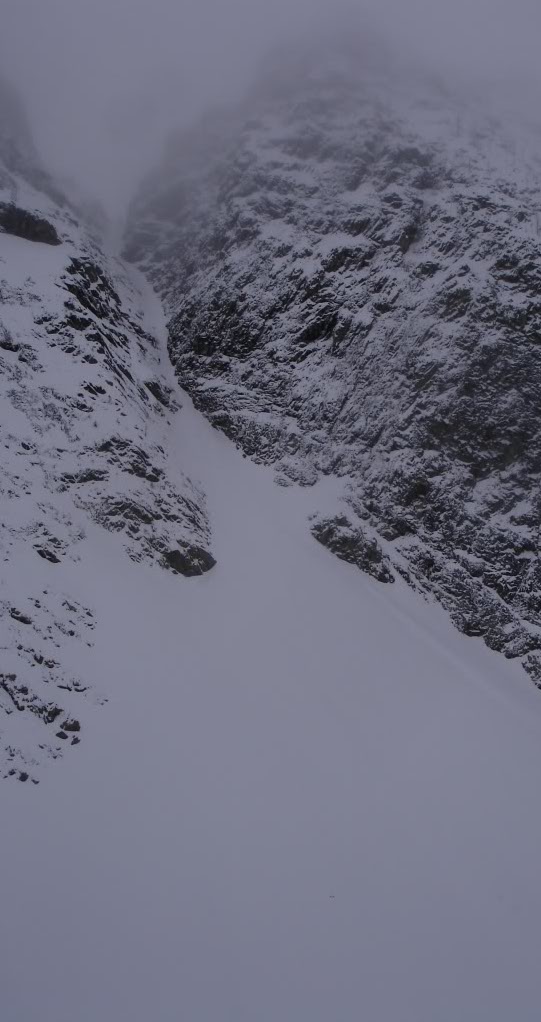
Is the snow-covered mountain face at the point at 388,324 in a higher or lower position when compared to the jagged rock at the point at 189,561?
higher

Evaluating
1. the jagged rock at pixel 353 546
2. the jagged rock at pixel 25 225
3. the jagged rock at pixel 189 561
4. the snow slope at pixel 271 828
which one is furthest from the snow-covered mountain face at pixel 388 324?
the jagged rock at pixel 25 225

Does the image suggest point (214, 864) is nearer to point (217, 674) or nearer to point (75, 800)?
point (75, 800)

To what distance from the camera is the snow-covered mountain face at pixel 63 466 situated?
47.1 ft

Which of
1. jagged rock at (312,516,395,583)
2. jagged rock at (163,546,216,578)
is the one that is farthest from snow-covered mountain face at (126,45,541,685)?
jagged rock at (163,546,216,578)

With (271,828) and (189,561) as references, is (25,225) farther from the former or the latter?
(271,828)

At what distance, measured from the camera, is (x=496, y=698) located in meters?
20.5

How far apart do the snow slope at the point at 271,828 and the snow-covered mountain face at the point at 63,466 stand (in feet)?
2.36

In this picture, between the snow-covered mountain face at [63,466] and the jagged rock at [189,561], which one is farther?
the jagged rock at [189,561]

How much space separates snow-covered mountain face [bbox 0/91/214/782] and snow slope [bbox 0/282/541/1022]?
72 cm

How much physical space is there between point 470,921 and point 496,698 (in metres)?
8.66

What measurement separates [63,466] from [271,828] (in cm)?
1340

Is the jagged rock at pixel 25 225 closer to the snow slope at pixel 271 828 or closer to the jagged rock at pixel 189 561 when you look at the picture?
the snow slope at pixel 271 828

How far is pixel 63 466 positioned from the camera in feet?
67.7

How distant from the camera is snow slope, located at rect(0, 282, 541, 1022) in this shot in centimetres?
1062
